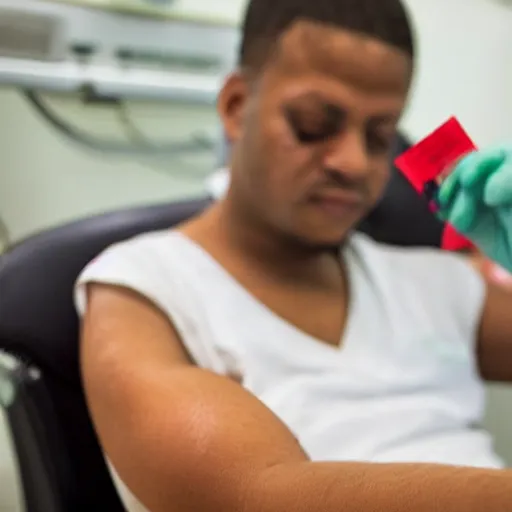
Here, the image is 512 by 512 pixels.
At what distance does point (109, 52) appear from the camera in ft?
4.01

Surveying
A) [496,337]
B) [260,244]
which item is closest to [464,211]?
[260,244]

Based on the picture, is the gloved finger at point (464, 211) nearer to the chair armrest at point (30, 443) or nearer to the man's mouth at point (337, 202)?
the man's mouth at point (337, 202)

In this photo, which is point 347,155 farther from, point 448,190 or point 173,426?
point 173,426

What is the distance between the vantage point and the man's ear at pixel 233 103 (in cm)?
81

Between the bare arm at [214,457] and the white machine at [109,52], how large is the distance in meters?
0.66

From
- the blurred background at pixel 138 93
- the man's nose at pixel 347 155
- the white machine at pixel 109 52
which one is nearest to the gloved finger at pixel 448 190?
the man's nose at pixel 347 155

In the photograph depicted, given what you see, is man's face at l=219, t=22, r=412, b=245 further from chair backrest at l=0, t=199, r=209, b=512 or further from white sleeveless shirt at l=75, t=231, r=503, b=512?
chair backrest at l=0, t=199, r=209, b=512

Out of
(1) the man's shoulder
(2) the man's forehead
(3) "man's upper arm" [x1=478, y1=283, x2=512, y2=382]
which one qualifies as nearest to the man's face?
(2) the man's forehead

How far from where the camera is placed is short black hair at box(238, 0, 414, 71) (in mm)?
739

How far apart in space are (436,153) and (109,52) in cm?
81

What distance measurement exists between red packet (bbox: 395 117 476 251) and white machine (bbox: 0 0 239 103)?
745 mm

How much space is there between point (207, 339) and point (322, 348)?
12 centimetres

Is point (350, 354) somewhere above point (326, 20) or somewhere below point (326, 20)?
below

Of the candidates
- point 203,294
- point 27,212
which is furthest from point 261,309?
point 27,212
